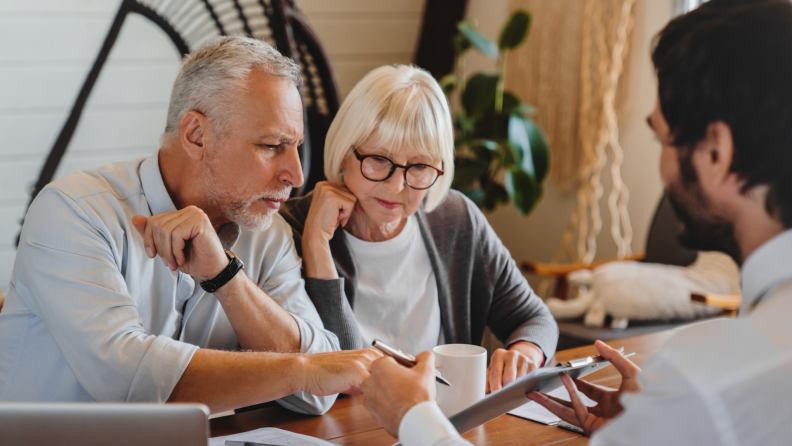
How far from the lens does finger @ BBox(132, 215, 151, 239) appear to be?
1.11m

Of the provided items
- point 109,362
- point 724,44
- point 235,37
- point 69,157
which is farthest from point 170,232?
point 69,157

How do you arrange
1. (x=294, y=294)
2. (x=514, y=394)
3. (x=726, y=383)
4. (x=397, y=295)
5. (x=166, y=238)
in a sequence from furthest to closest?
1. (x=397, y=295)
2. (x=294, y=294)
3. (x=166, y=238)
4. (x=514, y=394)
5. (x=726, y=383)

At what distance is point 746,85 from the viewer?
26.4 inches

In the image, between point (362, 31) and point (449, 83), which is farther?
point (362, 31)

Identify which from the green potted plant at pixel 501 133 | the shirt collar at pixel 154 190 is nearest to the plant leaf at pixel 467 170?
the green potted plant at pixel 501 133

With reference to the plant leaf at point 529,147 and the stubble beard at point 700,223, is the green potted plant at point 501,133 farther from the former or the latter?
the stubble beard at point 700,223

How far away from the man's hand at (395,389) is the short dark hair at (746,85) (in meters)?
0.45

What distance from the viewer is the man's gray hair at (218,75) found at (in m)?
1.25

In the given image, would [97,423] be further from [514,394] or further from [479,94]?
[479,94]

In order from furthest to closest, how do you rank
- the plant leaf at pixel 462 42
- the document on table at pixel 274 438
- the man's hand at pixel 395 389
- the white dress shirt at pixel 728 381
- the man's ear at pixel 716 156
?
the plant leaf at pixel 462 42, the document on table at pixel 274 438, the man's hand at pixel 395 389, the man's ear at pixel 716 156, the white dress shirt at pixel 728 381

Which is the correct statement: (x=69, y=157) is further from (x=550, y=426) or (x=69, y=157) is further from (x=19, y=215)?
(x=550, y=426)

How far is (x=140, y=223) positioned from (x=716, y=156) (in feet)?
3.00

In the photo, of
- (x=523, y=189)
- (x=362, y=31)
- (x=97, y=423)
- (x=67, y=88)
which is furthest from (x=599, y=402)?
(x=362, y=31)

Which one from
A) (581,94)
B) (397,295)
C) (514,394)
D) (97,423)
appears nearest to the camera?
(97,423)
